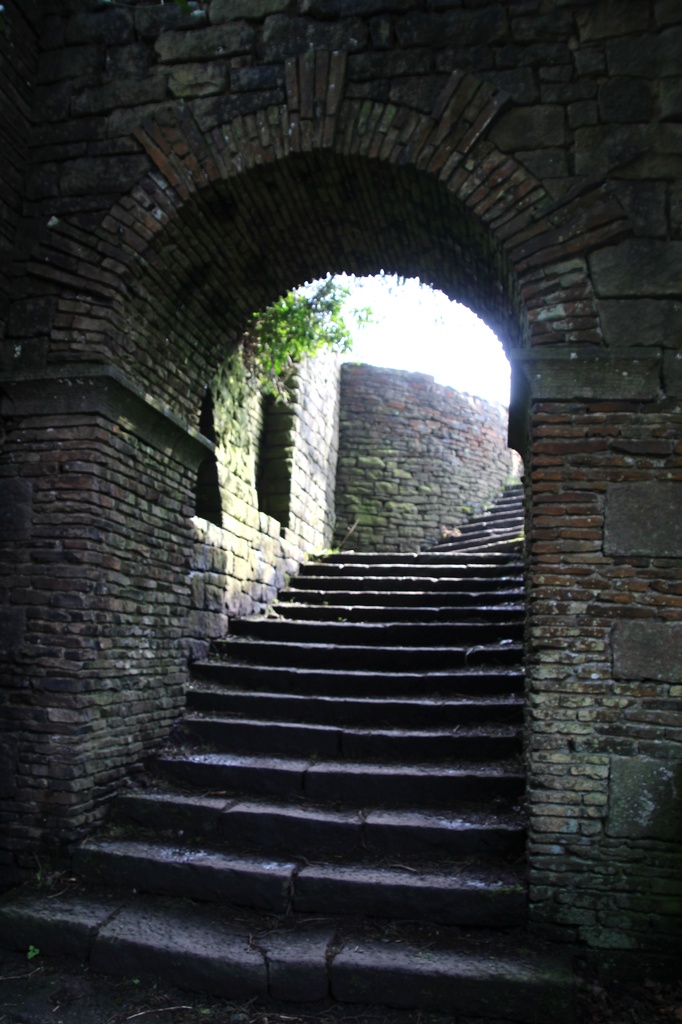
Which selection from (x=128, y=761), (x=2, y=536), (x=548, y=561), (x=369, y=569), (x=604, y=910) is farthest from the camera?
(x=369, y=569)

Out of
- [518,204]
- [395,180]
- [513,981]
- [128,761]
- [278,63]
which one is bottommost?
[513,981]

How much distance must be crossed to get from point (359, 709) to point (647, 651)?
2161mm

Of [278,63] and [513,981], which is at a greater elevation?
[278,63]

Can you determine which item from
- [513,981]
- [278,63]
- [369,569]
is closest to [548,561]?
[513,981]

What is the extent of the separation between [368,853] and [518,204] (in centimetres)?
354

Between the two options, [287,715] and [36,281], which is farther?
[287,715]

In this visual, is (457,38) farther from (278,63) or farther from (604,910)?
(604,910)

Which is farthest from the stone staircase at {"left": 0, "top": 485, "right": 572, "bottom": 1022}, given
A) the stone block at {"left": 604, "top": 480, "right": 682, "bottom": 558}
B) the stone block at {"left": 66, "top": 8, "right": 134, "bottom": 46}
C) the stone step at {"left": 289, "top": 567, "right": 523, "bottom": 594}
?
the stone block at {"left": 66, "top": 8, "right": 134, "bottom": 46}

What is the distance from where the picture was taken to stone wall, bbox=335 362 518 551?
11.5 metres

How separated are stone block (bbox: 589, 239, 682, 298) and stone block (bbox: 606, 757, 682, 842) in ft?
7.53

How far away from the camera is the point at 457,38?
13.6ft

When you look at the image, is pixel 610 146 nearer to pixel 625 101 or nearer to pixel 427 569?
pixel 625 101

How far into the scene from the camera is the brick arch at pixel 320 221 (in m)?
3.90

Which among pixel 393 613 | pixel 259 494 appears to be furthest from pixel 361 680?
pixel 259 494
